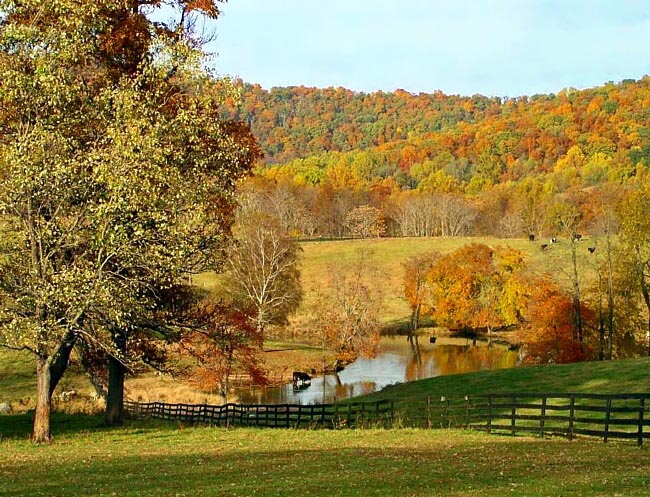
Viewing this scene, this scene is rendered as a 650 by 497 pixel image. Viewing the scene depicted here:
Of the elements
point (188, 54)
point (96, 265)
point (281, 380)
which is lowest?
point (281, 380)

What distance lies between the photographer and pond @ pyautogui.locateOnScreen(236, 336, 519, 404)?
175 feet

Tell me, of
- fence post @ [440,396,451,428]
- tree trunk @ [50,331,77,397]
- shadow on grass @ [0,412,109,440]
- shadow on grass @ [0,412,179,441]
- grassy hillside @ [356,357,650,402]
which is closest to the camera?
tree trunk @ [50,331,77,397]

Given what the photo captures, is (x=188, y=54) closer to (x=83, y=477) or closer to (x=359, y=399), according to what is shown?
(x=83, y=477)

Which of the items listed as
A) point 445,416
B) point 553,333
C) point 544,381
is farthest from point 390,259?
point 445,416

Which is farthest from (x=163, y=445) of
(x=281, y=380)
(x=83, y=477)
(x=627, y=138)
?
(x=627, y=138)

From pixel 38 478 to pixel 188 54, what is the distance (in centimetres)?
1284

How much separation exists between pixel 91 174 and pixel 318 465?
379 inches

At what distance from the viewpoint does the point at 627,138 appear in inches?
7313

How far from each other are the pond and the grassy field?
26.5 metres

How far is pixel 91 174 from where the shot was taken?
20.5m

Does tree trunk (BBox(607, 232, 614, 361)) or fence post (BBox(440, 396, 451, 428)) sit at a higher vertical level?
tree trunk (BBox(607, 232, 614, 361))

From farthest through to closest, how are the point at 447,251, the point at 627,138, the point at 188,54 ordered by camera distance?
the point at 627,138 < the point at 447,251 < the point at 188,54

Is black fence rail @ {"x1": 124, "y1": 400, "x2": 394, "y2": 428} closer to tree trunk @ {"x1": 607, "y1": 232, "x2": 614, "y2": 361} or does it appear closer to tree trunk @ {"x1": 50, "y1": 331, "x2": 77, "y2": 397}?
tree trunk @ {"x1": 50, "y1": 331, "x2": 77, "y2": 397}

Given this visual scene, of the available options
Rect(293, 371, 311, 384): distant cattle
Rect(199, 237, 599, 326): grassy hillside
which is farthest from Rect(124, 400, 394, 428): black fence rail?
Rect(199, 237, 599, 326): grassy hillside
